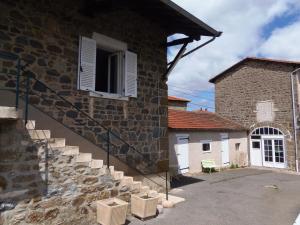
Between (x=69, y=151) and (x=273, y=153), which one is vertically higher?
(x=69, y=151)

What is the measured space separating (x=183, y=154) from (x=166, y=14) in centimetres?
697

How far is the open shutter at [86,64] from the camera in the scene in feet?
21.1

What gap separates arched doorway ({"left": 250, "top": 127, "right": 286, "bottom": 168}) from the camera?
1570 cm

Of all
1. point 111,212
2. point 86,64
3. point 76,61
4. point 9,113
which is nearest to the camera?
point 9,113

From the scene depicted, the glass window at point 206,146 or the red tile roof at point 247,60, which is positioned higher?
the red tile roof at point 247,60

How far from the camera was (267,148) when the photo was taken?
1636 centimetres

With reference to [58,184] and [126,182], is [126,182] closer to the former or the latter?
[126,182]

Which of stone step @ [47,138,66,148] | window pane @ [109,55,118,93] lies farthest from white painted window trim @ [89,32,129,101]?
stone step @ [47,138,66,148]

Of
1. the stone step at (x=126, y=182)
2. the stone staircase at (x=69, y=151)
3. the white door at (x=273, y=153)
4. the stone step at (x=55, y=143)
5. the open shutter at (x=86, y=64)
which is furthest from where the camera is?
the white door at (x=273, y=153)

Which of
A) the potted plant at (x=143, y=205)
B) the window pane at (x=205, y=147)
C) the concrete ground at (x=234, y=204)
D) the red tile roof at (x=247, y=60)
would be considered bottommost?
the concrete ground at (x=234, y=204)

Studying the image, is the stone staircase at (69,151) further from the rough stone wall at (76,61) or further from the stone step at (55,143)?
the rough stone wall at (76,61)

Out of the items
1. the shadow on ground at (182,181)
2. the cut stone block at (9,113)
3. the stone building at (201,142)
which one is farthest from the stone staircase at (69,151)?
the stone building at (201,142)

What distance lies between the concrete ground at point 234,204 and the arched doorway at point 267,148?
481cm

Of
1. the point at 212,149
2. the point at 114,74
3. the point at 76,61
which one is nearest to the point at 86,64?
the point at 76,61
